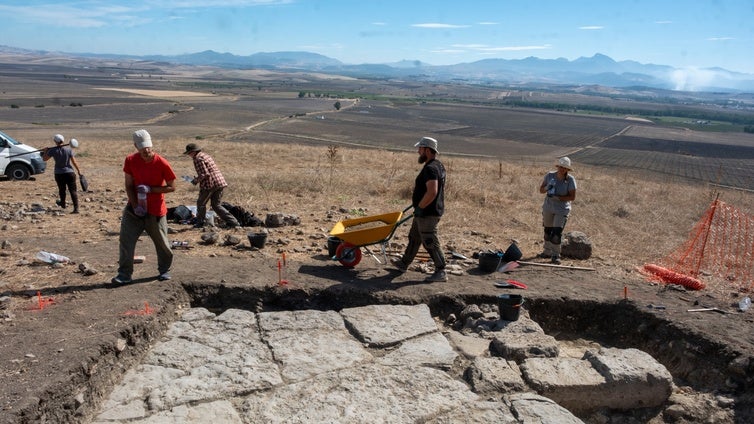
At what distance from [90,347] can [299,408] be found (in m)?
2.04

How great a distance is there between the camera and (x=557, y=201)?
816cm

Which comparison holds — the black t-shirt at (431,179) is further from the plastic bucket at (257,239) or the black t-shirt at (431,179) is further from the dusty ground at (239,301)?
the plastic bucket at (257,239)

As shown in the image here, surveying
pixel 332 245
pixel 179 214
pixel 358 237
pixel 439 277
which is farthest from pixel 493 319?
pixel 179 214

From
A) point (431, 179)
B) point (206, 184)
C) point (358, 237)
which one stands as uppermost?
point (431, 179)

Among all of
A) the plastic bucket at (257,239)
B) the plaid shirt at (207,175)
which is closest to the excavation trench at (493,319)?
the plastic bucket at (257,239)

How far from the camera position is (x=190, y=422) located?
4.13m

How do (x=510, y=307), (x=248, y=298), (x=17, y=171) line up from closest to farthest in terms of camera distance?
(x=510, y=307) < (x=248, y=298) < (x=17, y=171)

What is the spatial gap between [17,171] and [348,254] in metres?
12.4

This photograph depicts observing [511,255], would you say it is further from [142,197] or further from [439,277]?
[142,197]

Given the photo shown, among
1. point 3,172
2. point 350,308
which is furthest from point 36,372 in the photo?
point 3,172

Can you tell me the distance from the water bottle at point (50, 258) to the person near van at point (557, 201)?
675 cm

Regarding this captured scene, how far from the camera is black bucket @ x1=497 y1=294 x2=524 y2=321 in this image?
20.1ft

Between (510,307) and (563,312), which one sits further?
(563,312)

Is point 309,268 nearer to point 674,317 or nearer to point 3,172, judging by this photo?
point 674,317
